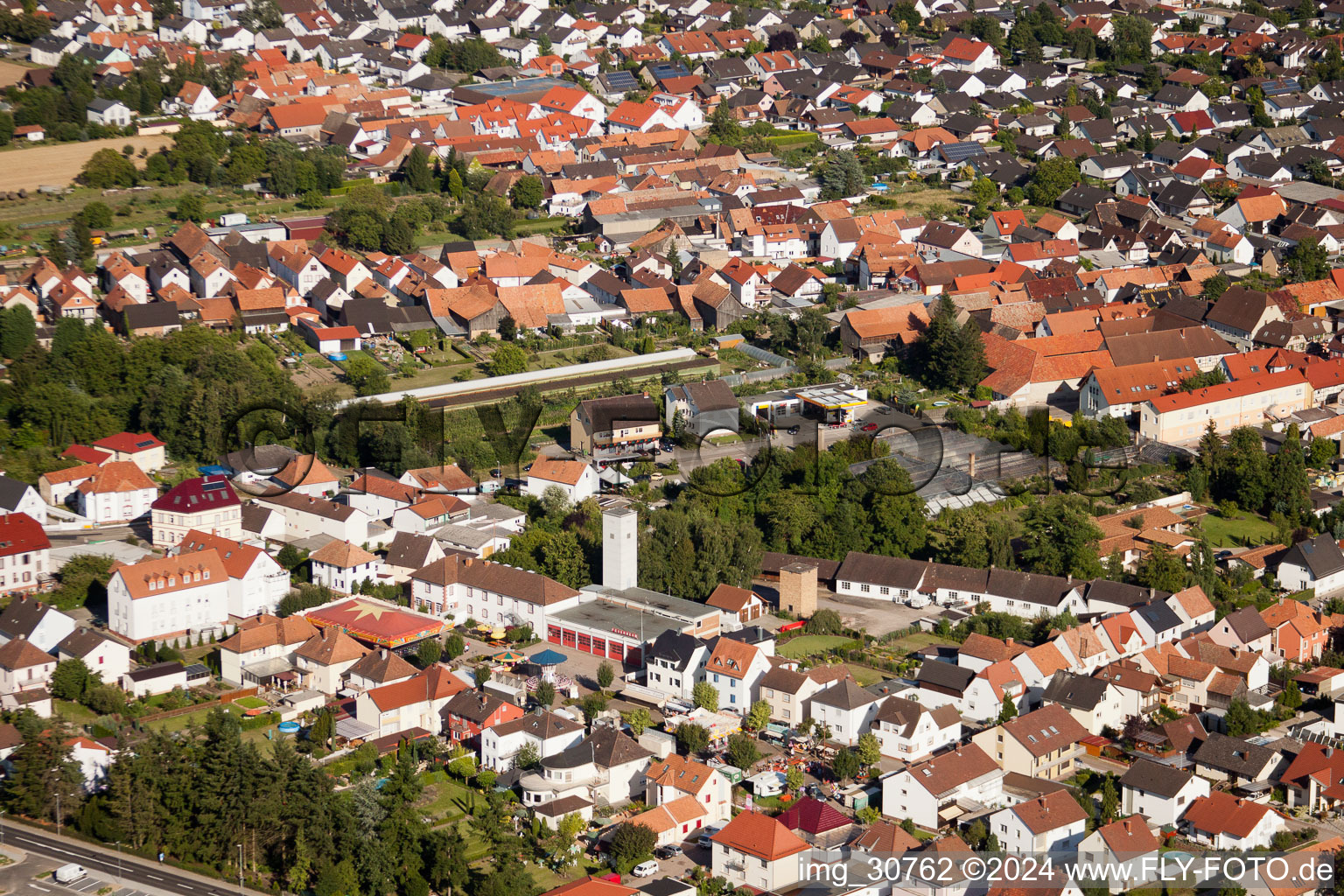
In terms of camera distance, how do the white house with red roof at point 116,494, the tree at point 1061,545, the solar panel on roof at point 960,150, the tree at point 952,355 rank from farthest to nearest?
1. the solar panel on roof at point 960,150
2. the tree at point 952,355
3. the white house with red roof at point 116,494
4. the tree at point 1061,545

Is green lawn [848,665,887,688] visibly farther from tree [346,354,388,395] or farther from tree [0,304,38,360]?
tree [0,304,38,360]

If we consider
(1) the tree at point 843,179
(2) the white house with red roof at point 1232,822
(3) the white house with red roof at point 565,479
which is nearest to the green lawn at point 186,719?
(3) the white house with red roof at point 565,479

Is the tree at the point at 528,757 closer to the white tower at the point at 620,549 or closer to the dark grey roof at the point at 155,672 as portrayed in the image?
the white tower at the point at 620,549

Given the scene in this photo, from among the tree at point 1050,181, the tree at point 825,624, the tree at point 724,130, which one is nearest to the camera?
the tree at point 825,624

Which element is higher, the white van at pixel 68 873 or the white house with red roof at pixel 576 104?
the white house with red roof at pixel 576 104

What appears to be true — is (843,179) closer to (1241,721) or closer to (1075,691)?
(1075,691)
